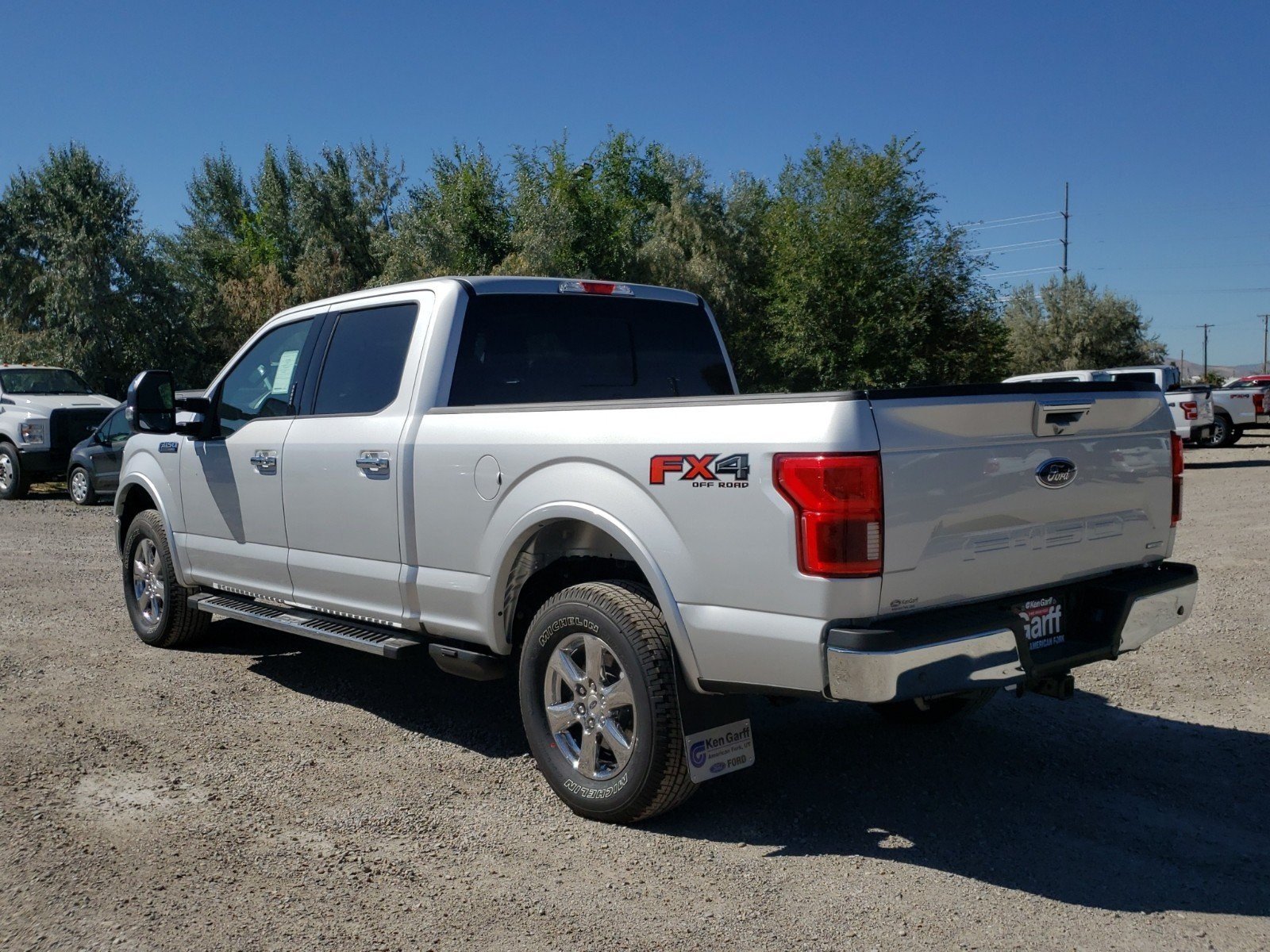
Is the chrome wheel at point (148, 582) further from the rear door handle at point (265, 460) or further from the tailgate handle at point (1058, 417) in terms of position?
the tailgate handle at point (1058, 417)

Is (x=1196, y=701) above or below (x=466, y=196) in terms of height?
below

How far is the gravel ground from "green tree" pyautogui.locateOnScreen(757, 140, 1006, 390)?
31005mm

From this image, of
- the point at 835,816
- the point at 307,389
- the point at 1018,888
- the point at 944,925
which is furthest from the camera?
the point at 307,389

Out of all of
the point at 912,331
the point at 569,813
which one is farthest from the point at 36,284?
the point at 569,813

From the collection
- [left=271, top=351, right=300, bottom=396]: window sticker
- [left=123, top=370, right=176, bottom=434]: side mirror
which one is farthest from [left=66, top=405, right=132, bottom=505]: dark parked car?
[left=271, top=351, right=300, bottom=396]: window sticker

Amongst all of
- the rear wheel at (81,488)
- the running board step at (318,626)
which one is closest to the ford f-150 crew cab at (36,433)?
the rear wheel at (81,488)

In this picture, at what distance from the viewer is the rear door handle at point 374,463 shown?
4.97 meters

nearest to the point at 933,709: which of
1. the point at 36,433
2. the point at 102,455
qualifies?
the point at 102,455

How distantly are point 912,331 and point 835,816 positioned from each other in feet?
112

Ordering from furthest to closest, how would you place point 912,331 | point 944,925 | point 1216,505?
point 912,331, point 1216,505, point 944,925

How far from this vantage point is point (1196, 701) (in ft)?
19.1

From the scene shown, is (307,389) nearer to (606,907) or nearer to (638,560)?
(638,560)

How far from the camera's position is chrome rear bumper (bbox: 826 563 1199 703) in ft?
10.9

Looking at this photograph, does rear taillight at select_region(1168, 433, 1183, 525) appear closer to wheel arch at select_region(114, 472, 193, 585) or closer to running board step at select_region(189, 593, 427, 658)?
running board step at select_region(189, 593, 427, 658)
